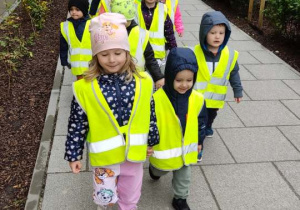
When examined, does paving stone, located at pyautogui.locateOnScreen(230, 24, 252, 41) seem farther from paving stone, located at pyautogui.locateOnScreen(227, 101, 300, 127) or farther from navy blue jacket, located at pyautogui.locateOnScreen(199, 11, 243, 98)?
navy blue jacket, located at pyautogui.locateOnScreen(199, 11, 243, 98)

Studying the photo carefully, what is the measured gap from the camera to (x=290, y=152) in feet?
12.5

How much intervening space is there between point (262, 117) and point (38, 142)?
283cm

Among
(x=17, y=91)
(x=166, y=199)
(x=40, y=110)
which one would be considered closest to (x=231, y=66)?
(x=166, y=199)

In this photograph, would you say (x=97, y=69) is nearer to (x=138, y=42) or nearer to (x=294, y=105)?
(x=138, y=42)

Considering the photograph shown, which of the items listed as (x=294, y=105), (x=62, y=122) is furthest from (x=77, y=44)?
(x=294, y=105)

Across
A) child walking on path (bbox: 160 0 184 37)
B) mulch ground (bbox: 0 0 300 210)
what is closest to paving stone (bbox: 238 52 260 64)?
mulch ground (bbox: 0 0 300 210)

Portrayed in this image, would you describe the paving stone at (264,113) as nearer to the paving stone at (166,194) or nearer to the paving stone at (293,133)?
the paving stone at (293,133)

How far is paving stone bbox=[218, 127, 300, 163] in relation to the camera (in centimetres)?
372

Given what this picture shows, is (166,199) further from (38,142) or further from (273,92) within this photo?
(273,92)

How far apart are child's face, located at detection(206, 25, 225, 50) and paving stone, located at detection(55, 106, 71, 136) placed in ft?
6.44

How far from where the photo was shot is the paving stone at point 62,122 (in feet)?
13.2

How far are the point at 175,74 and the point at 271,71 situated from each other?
3976mm

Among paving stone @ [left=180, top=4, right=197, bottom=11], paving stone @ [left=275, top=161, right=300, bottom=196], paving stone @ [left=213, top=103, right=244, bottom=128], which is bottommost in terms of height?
paving stone @ [left=275, top=161, right=300, bottom=196]

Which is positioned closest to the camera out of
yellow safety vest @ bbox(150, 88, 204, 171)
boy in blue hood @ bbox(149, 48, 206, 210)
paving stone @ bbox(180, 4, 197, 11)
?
boy in blue hood @ bbox(149, 48, 206, 210)
